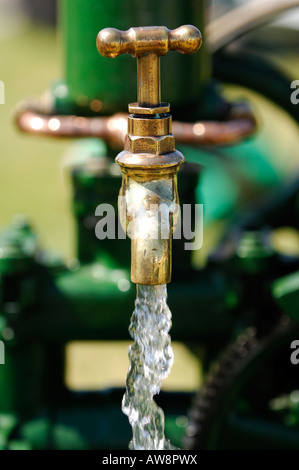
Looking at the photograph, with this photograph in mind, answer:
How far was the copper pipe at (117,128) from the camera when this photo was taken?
1.49 meters

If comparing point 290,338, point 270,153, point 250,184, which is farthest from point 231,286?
point 270,153

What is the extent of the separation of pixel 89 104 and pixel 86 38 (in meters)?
0.12

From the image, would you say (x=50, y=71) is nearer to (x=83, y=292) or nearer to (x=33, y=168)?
(x=33, y=168)

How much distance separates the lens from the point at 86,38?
153cm

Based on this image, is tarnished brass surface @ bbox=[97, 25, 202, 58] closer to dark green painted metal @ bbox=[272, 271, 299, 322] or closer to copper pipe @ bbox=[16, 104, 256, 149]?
copper pipe @ bbox=[16, 104, 256, 149]

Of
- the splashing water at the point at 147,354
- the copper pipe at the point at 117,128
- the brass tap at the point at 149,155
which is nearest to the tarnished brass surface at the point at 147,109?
the brass tap at the point at 149,155

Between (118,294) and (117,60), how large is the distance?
1.51 ft

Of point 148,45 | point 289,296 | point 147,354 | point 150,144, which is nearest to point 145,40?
point 148,45

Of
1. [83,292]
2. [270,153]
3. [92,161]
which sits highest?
[270,153]

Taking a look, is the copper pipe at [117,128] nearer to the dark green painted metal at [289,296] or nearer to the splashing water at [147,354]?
the dark green painted metal at [289,296]

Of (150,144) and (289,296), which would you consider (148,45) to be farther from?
(289,296)

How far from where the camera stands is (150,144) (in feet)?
3.27

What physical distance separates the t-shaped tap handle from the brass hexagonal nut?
4 cm
